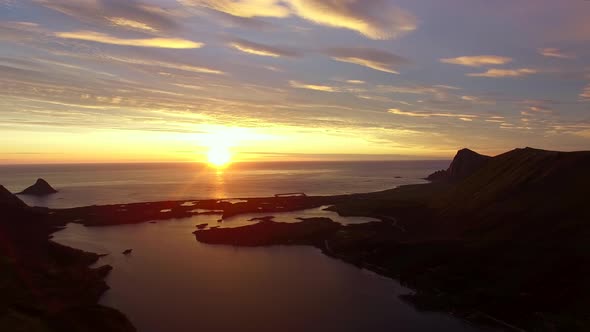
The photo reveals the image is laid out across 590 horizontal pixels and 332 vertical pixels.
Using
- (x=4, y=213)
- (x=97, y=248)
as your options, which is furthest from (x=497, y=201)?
(x=4, y=213)

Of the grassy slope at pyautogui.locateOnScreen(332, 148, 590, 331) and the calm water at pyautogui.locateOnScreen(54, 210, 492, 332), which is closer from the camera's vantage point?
the calm water at pyautogui.locateOnScreen(54, 210, 492, 332)

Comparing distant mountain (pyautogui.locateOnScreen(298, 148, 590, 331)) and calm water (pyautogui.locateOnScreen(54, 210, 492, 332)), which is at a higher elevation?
distant mountain (pyautogui.locateOnScreen(298, 148, 590, 331))

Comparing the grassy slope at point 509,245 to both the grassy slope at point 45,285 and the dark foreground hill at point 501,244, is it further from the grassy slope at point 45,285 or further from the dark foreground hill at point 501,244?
the grassy slope at point 45,285

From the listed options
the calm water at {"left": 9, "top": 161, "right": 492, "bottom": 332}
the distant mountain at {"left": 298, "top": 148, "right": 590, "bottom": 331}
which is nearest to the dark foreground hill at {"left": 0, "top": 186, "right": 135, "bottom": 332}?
the calm water at {"left": 9, "top": 161, "right": 492, "bottom": 332}

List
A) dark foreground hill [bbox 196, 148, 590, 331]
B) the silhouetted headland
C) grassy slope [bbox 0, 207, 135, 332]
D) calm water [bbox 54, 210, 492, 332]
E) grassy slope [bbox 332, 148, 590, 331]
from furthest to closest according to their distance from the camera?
grassy slope [bbox 332, 148, 590, 331] < dark foreground hill [bbox 196, 148, 590, 331] < calm water [bbox 54, 210, 492, 332] < the silhouetted headland < grassy slope [bbox 0, 207, 135, 332]

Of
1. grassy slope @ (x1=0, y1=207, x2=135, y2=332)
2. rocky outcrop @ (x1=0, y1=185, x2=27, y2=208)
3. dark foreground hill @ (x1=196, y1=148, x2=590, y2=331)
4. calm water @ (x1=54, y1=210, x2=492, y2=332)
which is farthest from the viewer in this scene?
rocky outcrop @ (x1=0, y1=185, x2=27, y2=208)

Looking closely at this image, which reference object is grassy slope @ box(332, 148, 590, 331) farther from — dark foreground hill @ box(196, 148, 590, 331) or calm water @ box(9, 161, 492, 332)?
calm water @ box(9, 161, 492, 332)

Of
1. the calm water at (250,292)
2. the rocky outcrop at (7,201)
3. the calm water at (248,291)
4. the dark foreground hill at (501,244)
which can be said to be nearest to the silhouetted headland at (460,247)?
the dark foreground hill at (501,244)
